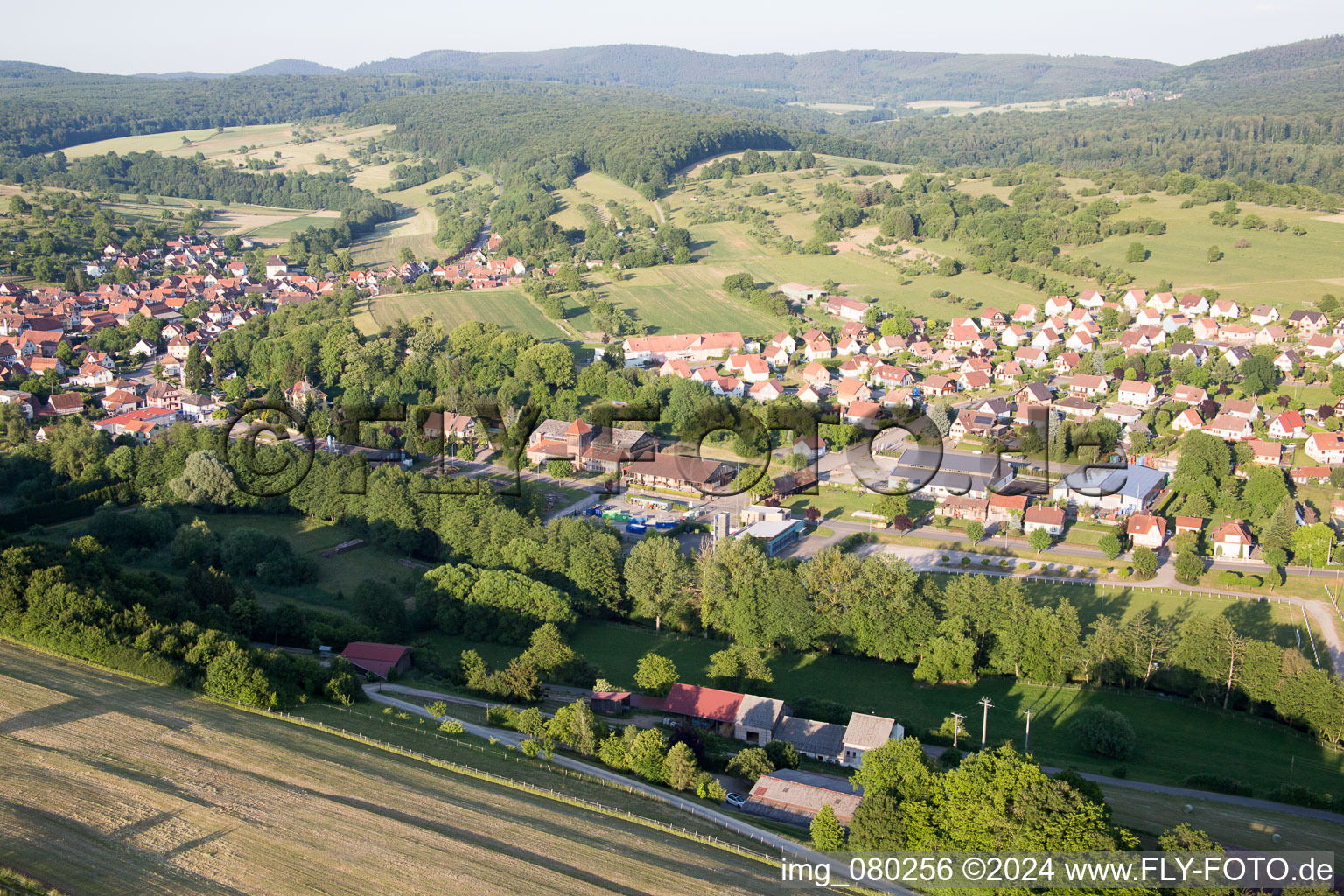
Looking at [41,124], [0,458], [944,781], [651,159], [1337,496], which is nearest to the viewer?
[944,781]

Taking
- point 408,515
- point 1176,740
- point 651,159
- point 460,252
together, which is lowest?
point 1176,740

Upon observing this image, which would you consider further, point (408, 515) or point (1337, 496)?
point (1337, 496)

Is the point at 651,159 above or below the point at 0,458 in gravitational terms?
above

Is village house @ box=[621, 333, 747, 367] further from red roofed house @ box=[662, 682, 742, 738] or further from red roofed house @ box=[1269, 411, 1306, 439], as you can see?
red roofed house @ box=[662, 682, 742, 738]

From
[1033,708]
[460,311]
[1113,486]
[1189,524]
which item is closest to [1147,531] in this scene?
[1189,524]

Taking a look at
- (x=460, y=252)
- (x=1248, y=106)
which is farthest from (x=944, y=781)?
(x=1248, y=106)

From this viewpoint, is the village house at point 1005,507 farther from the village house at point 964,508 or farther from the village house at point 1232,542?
the village house at point 1232,542

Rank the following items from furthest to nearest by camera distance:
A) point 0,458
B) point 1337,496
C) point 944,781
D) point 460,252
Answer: point 460,252, point 0,458, point 1337,496, point 944,781

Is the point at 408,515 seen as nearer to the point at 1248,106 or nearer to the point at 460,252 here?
the point at 460,252

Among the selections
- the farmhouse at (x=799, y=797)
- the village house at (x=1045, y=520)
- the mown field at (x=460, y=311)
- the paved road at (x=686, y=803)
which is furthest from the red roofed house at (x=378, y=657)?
the mown field at (x=460, y=311)
